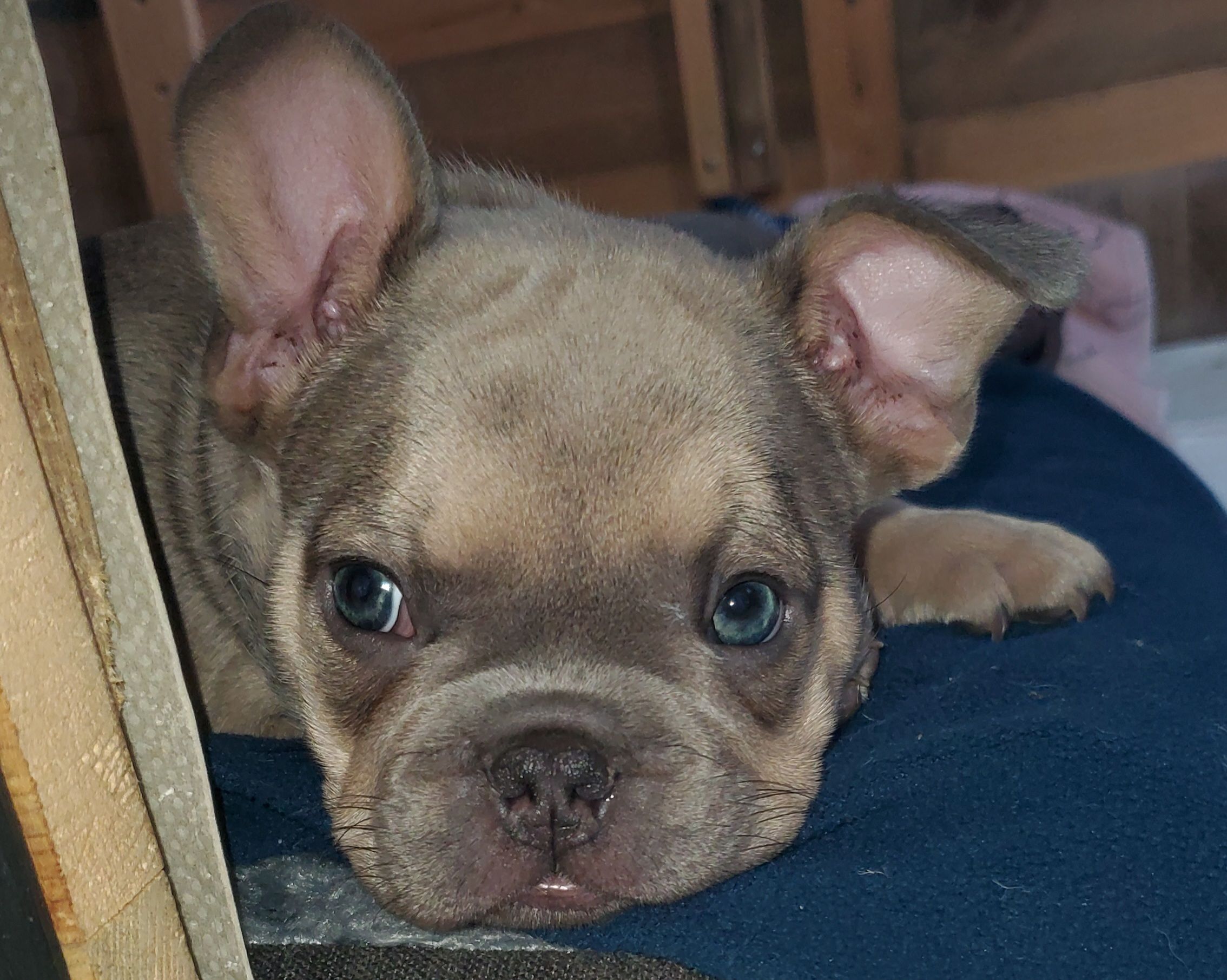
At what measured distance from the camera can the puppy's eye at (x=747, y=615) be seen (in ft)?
7.39

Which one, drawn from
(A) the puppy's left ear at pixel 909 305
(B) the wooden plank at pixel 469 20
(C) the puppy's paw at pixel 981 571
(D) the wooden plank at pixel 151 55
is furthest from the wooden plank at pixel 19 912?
(B) the wooden plank at pixel 469 20

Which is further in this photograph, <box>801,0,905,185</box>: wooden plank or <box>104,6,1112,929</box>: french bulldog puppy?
<box>801,0,905,185</box>: wooden plank

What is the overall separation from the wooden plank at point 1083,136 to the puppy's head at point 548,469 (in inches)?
165

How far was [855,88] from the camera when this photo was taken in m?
6.18

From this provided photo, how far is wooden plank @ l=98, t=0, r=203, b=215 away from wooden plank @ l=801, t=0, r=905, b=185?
2928 millimetres

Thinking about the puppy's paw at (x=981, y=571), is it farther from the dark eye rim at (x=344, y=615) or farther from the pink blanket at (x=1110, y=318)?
the pink blanket at (x=1110, y=318)

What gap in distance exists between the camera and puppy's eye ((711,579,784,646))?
7.39ft

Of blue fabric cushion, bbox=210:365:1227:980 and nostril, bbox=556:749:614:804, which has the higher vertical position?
nostril, bbox=556:749:614:804

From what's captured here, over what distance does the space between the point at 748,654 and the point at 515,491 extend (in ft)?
1.82

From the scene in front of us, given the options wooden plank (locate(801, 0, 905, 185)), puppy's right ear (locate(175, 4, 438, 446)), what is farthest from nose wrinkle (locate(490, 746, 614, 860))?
wooden plank (locate(801, 0, 905, 185))

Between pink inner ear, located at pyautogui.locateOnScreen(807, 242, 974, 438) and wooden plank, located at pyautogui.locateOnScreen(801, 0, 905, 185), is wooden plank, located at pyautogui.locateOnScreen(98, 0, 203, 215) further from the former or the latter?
pink inner ear, located at pyautogui.locateOnScreen(807, 242, 974, 438)

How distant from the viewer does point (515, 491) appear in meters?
2.07

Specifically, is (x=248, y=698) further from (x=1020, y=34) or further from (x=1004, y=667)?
(x=1020, y=34)

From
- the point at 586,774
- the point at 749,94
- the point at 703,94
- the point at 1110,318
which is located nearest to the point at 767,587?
the point at 586,774
